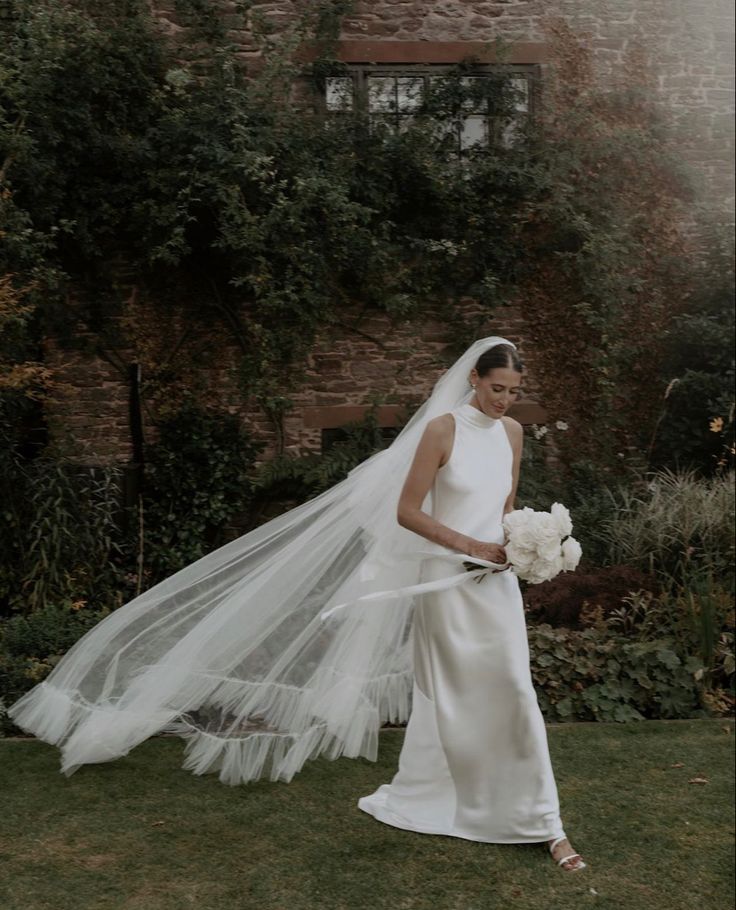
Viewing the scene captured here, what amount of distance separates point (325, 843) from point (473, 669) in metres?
0.94

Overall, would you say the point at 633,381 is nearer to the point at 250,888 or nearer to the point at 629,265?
the point at 629,265

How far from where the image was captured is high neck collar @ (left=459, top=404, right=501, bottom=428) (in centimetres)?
422

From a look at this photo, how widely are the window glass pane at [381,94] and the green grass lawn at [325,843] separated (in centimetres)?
663

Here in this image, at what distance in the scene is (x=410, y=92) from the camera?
31.7 ft

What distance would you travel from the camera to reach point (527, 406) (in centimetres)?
988

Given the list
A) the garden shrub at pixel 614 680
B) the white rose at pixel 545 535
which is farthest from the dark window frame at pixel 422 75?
the white rose at pixel 545 535

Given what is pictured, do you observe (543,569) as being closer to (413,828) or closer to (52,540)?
(413,828)

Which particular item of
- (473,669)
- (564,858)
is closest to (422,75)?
(473,669)

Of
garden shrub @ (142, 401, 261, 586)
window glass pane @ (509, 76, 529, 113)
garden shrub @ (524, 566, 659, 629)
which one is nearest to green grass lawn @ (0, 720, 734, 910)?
garden shrub @ (524, 566, 659, 629)

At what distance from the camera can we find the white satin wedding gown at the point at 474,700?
13.0ft

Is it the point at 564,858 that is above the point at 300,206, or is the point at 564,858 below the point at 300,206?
below

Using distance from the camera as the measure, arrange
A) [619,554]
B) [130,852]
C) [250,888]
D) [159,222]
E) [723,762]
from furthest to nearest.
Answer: [159,222] → [619,554] → [723,762] → [130,852] → [250,888]

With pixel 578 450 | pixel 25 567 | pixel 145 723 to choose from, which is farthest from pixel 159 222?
pixel 145 723

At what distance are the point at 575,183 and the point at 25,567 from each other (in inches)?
251
